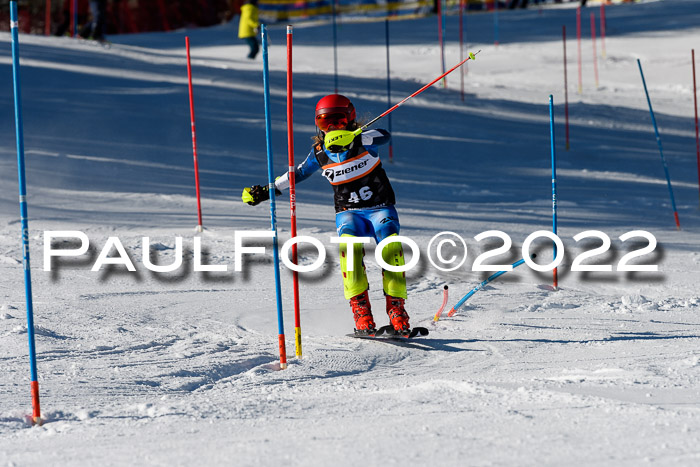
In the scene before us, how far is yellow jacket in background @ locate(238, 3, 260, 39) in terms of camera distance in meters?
18.5

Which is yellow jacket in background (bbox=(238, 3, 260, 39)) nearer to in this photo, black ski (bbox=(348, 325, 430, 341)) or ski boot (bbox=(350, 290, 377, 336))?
ski boot (bbox=(350, 290, 377, 336))

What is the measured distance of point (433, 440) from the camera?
3486 mm

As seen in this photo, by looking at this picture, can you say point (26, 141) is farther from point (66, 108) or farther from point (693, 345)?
point (693, 345)

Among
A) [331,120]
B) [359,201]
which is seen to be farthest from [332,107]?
[359,201]

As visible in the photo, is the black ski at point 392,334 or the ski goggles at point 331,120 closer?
the black ski at point 392,334

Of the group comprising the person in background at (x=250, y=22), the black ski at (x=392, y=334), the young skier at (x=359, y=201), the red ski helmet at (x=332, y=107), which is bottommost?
the black ski at (x=392, y=334)

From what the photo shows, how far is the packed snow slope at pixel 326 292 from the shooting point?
364 centimetres

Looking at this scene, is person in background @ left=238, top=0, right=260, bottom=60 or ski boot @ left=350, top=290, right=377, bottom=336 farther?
person in background @ left=238, top=0, right=260, bottom=60

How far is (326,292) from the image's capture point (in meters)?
6.96

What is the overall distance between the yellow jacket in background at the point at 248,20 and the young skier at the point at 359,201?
13.4m

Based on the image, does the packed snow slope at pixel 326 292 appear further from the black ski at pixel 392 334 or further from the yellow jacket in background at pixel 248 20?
the yellow jacket in background at pixel 248 20

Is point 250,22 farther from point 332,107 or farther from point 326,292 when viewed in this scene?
point 332,107

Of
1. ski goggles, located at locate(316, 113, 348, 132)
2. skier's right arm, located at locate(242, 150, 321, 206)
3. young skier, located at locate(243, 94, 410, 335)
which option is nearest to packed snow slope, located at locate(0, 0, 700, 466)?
young skier, located at locate(243, 94, 410, 335)

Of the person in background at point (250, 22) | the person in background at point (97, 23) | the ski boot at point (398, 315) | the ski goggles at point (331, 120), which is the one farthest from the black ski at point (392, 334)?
the person in background at point (97, 23)
